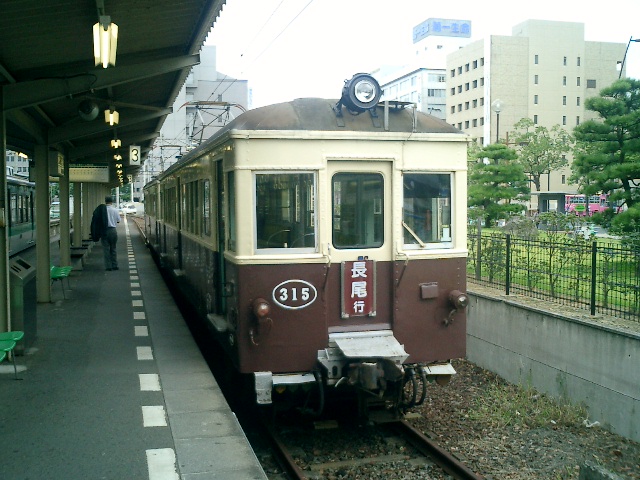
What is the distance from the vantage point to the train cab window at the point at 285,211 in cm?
618

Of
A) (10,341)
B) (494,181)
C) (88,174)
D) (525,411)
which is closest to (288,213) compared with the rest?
(10,341)

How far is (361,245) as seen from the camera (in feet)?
21.1

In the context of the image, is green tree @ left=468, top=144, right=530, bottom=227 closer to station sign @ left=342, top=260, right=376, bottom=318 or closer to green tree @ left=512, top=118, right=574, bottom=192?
station sign @ left=342, top=260, right=376, bottom=318

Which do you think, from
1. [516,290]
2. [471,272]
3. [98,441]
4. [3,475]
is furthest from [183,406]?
[471,272]

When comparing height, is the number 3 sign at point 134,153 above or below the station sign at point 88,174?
above

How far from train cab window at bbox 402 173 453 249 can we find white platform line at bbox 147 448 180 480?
113 inches

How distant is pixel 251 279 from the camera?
240 inches

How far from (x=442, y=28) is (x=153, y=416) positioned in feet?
323

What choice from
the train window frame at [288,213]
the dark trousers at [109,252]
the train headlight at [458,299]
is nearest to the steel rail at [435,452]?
the train headlight at [458,299]

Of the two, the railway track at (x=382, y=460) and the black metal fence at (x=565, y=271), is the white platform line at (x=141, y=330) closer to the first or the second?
the railway track at (x=382, y=460)

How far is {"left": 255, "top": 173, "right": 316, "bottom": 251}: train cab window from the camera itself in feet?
20.3

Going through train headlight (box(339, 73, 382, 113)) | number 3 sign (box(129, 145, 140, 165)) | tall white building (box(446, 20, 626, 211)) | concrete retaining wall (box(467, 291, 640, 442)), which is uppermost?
tall white building (box(446, 20, 626, 211))

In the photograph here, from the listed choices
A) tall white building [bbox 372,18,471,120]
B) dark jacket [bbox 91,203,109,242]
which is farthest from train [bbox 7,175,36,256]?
tall white building [bbox 372,18,471,120]

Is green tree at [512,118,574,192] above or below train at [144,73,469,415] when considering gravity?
above
